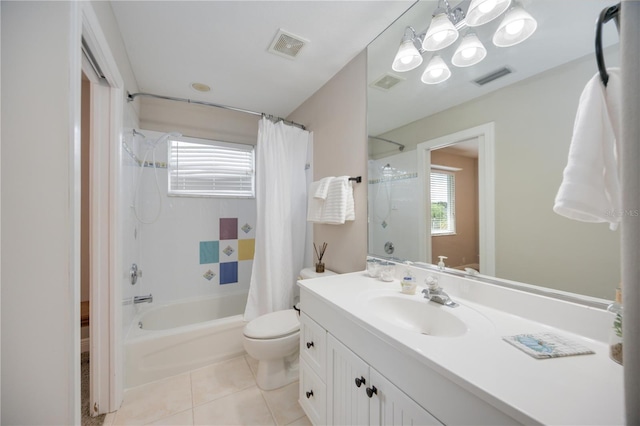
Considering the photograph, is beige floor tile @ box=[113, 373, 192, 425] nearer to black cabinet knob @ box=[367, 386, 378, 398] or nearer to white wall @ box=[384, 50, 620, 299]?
black cabinet knob @ box=[367, 386, 378, 398]

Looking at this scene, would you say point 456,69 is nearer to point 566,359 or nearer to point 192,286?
point 566,359

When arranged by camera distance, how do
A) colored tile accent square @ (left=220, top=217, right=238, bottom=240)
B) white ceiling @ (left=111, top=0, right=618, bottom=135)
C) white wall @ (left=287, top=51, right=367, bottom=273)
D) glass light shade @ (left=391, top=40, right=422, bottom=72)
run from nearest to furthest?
white ceiling @ (left=111, top=0, right=618, bottom=135) < glass light shade @ (left=391, top=40, right=422, bottom=72) < white wall @ (left=287, top=51, right=367, bottom=273) < colored tile accent square @ (left=220, top=217, right=238, bottom=240)

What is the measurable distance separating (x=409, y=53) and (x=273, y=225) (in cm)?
152

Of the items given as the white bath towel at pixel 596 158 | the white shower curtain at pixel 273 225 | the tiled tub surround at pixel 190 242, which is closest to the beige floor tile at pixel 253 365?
the white shower curtain at pixel 273 225

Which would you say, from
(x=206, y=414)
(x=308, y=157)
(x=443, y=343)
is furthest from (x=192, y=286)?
(x=443, y=343)

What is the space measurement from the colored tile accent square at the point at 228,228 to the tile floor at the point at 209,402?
123 cm

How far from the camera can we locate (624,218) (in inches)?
14.9

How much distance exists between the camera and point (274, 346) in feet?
4.88

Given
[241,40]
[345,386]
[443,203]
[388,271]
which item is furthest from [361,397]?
[241,40]

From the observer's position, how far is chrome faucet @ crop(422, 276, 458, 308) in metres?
0.99

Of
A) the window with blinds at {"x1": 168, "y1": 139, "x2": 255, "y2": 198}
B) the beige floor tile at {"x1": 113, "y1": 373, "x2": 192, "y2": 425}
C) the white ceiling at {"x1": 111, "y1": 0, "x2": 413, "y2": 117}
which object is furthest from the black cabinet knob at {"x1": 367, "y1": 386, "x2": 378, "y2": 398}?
the window with blinds at {"x1": 168, "y1": 139, "x2": 255, "y2": 198}

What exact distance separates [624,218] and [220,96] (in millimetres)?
2568

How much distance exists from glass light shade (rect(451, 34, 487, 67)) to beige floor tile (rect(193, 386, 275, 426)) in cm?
212

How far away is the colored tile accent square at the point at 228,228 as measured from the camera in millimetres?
2529
